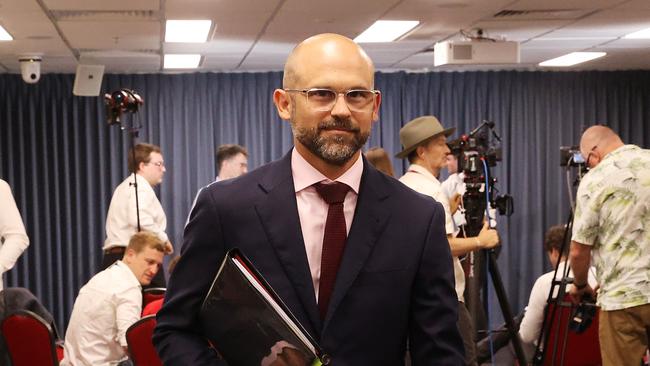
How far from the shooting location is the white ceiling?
5898mm

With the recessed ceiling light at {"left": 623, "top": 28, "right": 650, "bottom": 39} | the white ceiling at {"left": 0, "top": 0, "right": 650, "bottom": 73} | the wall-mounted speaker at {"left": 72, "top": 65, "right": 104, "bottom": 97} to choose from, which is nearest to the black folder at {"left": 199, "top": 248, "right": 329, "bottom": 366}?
the white ceiling at {"left": 0, "top": 0, "right": 650, "bottom": 73}

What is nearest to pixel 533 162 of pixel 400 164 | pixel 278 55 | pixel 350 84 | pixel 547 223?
pixel 547 223

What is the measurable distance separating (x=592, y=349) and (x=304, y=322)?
12.3ft

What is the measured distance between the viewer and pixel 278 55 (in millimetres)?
8445

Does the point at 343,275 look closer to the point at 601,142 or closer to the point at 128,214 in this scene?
the point at 601,142

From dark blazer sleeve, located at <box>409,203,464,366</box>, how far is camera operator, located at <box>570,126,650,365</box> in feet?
9.59

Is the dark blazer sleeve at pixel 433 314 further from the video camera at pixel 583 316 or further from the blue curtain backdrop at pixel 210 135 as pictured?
the blue curtain backdrop at pixel 210 135

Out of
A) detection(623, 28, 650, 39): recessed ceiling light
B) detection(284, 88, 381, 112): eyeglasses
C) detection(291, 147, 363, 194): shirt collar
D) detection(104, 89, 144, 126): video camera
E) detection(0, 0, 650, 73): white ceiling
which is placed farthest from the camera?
detection(623, 28, 650, 39): recessed ceiling light

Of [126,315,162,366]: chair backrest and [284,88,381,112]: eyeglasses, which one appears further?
[126,315,162,366]: chair backrest

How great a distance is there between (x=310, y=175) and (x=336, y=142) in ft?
0.41

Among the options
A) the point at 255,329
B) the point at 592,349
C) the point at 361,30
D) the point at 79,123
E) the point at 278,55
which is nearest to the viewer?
the point at 255,329

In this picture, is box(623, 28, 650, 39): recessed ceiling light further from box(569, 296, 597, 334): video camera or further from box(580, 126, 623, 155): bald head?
box(569, 296, 597, 334): video camera

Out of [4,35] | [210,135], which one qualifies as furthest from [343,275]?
[210,135]

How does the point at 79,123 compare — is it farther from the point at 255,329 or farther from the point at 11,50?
the point at 255,329
